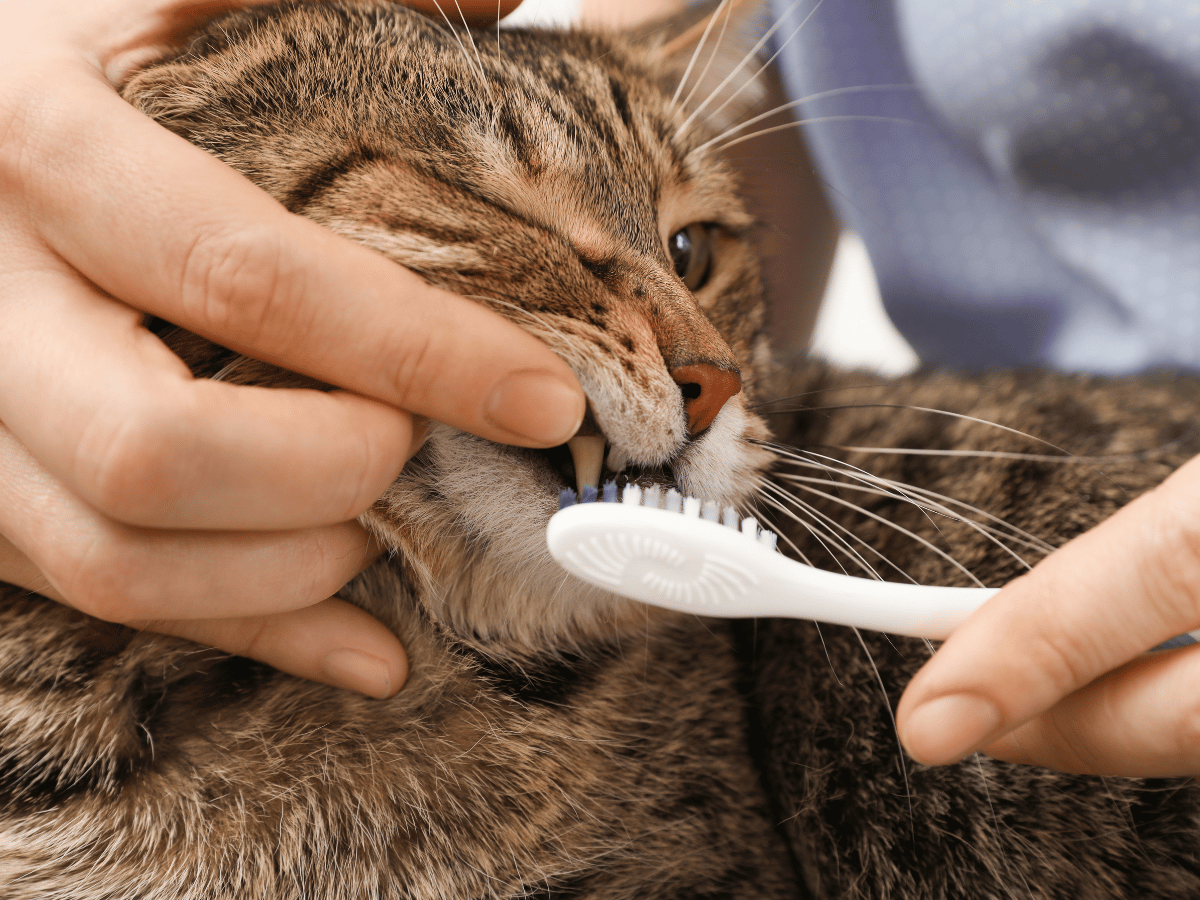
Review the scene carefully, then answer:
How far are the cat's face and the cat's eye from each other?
18 cm

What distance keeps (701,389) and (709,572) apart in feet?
0.62

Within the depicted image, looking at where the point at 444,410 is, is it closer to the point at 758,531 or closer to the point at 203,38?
the point at 758,531

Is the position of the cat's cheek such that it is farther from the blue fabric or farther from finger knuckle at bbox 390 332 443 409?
the blue fabric

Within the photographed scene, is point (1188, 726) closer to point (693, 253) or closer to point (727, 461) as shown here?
point (727, 461)

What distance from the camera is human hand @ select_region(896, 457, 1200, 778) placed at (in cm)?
57

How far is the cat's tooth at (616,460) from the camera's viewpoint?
722mm

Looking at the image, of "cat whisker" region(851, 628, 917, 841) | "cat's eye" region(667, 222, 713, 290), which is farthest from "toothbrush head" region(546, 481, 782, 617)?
"cat's eye" region(667, 222, 713, 290)

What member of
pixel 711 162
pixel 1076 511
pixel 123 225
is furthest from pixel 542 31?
pixel 1076 511

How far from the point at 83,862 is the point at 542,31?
117cm

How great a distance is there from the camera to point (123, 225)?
602 mm

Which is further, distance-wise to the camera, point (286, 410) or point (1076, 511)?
point (1076, 511)

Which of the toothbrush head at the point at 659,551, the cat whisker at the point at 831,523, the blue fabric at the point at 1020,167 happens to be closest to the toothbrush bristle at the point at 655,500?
the toothbrush head at the point at 659,551

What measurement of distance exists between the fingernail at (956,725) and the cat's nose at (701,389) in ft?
1.01

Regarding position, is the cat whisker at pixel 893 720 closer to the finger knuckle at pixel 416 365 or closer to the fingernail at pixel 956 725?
the fingernail at pixel 956 725
